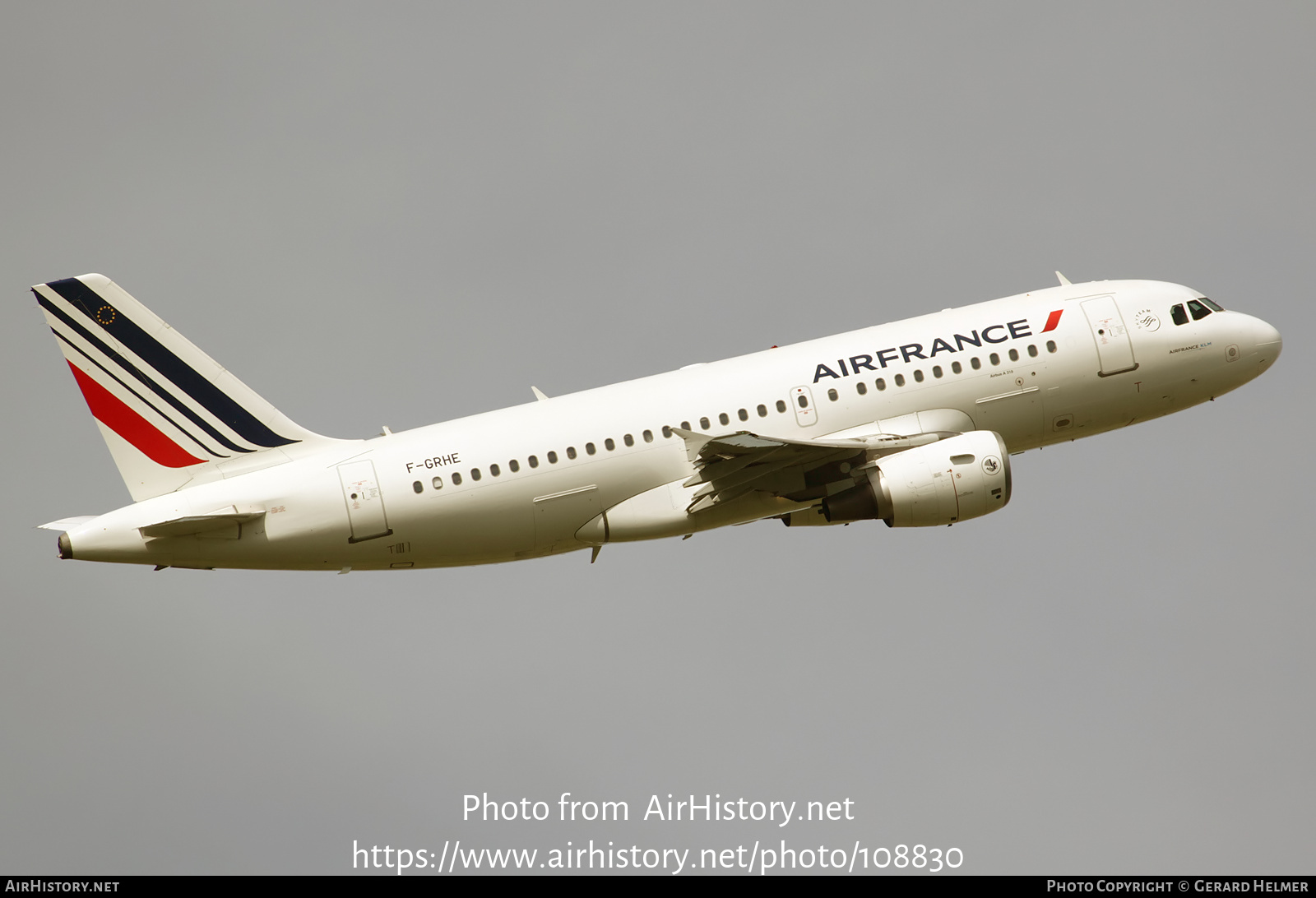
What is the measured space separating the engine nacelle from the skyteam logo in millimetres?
2840

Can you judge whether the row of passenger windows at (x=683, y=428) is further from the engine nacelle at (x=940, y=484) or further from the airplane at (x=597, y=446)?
the engine nacelle at (x=940, y=484)

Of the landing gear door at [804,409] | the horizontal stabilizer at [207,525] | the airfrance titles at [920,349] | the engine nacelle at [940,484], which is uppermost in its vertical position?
the airfrance titles at [920,349]

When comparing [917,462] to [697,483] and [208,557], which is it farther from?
[208,557]

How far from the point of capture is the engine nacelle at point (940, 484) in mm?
49156

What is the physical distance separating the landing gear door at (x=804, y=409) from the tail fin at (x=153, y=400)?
13911 mm

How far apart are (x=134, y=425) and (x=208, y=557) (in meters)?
4.69

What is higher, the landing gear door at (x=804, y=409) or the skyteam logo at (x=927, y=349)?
the skyteam logo at (x=927, y=349)

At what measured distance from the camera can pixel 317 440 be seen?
51125mm

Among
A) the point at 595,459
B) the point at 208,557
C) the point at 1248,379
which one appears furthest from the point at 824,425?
the point at 208,557

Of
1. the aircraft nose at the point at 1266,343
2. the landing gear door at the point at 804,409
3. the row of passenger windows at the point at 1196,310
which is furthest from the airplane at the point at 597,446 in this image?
the aircraft nose at the point at 1266,343

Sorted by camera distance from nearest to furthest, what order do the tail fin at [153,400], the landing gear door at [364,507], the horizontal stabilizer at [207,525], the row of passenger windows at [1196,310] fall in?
the horizontal stabilizer at [207,525], the landing gear door at [364,507], the tail fin at [153,400], the row of passenger windows at [1196,310]

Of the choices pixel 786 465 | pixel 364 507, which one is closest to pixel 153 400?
pixel 364 507

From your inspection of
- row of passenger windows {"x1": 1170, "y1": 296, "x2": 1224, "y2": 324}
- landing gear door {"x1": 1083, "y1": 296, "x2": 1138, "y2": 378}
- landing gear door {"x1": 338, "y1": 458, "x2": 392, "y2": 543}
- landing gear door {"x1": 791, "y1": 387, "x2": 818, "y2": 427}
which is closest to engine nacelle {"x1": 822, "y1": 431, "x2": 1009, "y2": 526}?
landing gear door {"x1": 791, "y1": 387, "x2": 818, "y2": 427}

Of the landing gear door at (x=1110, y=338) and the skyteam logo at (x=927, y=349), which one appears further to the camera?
the landing gear door at (x=1110, y=338)
